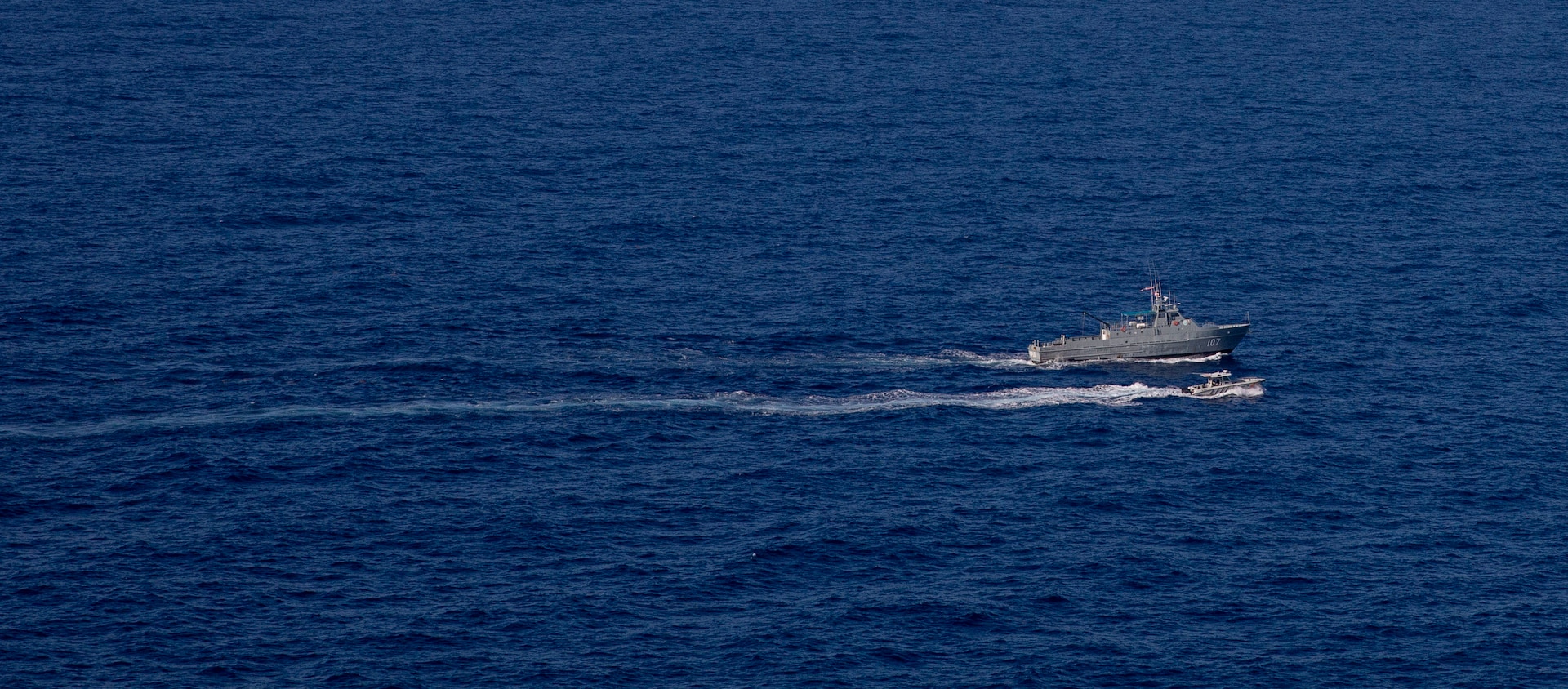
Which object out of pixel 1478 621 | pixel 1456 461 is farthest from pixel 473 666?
pixel 1456 461

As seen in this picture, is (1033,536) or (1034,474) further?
(1034,474)

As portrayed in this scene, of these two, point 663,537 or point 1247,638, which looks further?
point 663,537

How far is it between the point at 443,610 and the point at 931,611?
4144 centimetres

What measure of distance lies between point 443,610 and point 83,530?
124 feet

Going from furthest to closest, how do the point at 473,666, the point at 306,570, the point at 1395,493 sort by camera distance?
1. the point at 1395,493
2. the point at 306,570
3. the point at 473,666

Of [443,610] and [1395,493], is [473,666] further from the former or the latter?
[1395,493]

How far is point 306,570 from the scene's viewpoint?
171750 millimetres

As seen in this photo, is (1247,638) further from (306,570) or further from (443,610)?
(306,570)

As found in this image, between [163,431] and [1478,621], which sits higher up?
[163,431]

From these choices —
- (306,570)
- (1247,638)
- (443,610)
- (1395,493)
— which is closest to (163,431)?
(306,570)

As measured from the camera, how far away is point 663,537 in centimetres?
17950

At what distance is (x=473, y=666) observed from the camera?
15738 centimetres

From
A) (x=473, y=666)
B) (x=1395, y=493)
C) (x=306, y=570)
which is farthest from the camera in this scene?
(x=1395, y=493)

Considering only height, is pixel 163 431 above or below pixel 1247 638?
above
